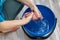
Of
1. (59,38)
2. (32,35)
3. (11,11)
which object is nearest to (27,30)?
(32,35)

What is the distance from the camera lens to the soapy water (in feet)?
3.79

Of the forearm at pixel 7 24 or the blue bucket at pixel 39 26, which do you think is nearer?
the forearm at pixel 7 24

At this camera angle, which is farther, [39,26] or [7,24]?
[39,26]

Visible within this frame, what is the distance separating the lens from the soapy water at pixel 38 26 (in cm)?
115

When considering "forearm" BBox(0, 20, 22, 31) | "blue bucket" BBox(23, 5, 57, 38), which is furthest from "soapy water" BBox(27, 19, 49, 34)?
"forearm" BBox(0, 20, 22, 31)

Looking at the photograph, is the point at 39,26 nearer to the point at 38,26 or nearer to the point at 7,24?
the point at 38,26

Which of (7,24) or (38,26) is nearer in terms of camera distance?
(7,24)

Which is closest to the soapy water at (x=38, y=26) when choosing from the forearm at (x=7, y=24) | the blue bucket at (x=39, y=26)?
the blue bucket at (x=39, y=26)

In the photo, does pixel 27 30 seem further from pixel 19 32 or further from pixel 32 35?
pixel 19 32

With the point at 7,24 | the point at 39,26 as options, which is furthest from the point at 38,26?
the point at 7,24

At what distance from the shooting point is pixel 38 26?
47.4 inches

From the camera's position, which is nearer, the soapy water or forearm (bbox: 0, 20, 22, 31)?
forearm (bbox: 0, 20, 22, 31)

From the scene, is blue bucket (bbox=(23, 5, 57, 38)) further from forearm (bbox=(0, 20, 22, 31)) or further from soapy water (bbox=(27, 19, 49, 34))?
forearm (bbox=(0, 20, 22, 31))

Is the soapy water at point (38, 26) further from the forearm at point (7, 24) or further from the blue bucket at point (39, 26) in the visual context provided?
the forearm at point (7, 24)
